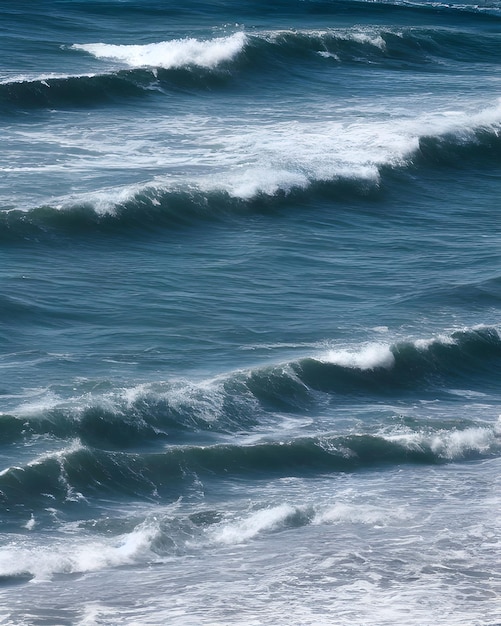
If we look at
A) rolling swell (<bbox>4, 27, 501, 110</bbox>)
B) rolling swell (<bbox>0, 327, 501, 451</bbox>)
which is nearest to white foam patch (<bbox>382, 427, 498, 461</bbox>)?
rolling swell (<bbox>0, 327, 501, 451</bbox>)

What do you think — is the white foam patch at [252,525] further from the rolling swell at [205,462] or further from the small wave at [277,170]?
the small wave at [277,170]

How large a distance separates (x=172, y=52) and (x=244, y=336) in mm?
18243

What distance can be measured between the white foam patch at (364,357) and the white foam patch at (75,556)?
6.06 metres

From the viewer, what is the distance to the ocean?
16281mm

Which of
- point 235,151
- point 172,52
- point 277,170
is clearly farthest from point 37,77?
point 277,170

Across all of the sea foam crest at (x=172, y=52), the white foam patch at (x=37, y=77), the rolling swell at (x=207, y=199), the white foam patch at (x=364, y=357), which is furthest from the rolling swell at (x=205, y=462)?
the sea foam crest at (x=172, y=52)

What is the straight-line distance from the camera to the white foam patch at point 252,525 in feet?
55.8

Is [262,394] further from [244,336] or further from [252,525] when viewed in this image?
[252,525]

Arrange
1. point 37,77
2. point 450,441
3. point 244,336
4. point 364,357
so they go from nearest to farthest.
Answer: point 450,441
point 364,357
point 244,336
point 37,77

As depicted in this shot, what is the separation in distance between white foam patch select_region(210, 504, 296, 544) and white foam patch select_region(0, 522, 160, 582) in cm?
85

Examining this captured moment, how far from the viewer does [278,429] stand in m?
20.1

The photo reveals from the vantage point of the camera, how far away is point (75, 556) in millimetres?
16188

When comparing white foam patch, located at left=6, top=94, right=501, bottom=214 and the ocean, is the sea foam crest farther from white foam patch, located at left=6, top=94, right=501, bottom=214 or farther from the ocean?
white foam patch, located at left=6, top=94, right=501, bottom=214

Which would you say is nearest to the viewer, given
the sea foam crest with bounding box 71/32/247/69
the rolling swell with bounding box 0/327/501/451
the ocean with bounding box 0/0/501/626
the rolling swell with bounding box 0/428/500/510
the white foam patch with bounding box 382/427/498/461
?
the ocean with bounding box 0/0/501/626
